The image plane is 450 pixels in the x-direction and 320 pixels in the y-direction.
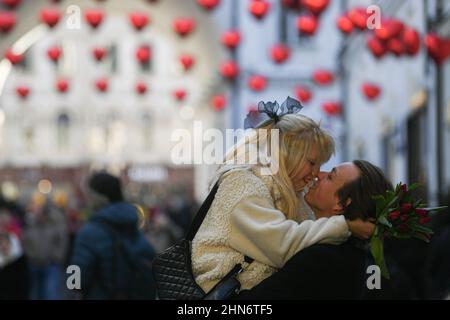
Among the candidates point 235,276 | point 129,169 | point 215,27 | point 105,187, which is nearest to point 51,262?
point 105,187

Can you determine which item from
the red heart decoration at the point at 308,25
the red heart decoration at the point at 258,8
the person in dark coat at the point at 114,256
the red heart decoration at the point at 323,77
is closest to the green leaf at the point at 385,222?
the person in dark coat at the point at 114,256

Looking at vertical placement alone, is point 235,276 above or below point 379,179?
below

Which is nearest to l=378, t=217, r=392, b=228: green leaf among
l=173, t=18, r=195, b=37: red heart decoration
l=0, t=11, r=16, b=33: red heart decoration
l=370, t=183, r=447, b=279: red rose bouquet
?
l=370, t=183, r=447, b=279: red rose bouquet

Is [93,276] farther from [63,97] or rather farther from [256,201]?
[63,97]

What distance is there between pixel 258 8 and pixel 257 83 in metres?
6.42

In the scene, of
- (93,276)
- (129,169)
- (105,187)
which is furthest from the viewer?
(129,169)

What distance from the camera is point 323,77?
24.0 metres

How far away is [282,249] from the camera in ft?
10.6

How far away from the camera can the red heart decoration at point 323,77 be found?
945 inches

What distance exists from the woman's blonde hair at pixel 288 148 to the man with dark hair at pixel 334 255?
0.34 ft

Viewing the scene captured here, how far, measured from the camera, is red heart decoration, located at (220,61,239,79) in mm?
23355

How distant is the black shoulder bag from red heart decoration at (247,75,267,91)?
69.9ft

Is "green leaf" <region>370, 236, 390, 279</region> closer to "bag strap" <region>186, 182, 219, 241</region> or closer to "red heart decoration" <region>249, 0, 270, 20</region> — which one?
"bag strap" <region>186, 182, 219, 241</region>
